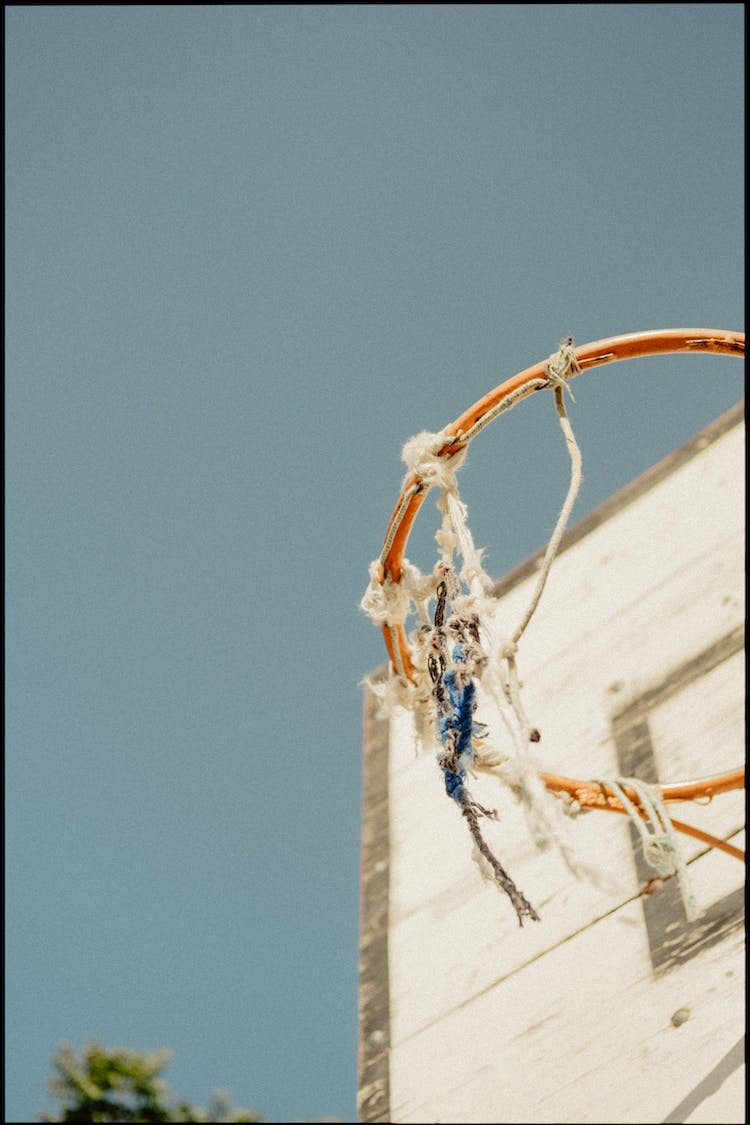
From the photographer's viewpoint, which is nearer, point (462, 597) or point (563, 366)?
point (462, 597)

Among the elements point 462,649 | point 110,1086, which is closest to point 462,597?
point 462,649

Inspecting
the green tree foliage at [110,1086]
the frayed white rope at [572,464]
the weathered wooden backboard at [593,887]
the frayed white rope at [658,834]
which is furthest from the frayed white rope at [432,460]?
the green tree foliage at [110,1086]

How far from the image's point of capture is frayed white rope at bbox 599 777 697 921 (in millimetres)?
1748

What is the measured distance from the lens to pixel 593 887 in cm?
223

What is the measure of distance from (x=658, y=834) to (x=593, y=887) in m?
0.43

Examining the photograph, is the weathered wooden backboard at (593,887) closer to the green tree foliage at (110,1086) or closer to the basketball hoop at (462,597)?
the basketball hoop at (462,597)

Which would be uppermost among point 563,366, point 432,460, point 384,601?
point 563,366

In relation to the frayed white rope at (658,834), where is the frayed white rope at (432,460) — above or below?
above

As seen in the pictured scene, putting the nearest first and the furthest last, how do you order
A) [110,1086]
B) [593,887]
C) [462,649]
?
1. [462,649]
2. [593,887]
3. [110,1086]

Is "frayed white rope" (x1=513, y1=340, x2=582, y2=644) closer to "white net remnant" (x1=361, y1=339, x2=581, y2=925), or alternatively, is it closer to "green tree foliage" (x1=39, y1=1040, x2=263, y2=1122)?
"white net remnant" (x1=361, y1=339, x2=581, y2=925)

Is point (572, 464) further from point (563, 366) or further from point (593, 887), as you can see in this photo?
point (593, 887)

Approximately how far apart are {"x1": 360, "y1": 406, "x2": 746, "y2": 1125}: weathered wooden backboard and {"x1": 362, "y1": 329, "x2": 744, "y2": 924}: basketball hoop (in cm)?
31

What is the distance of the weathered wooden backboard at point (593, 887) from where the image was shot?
89.8 inches

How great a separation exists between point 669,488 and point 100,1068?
623 cm
